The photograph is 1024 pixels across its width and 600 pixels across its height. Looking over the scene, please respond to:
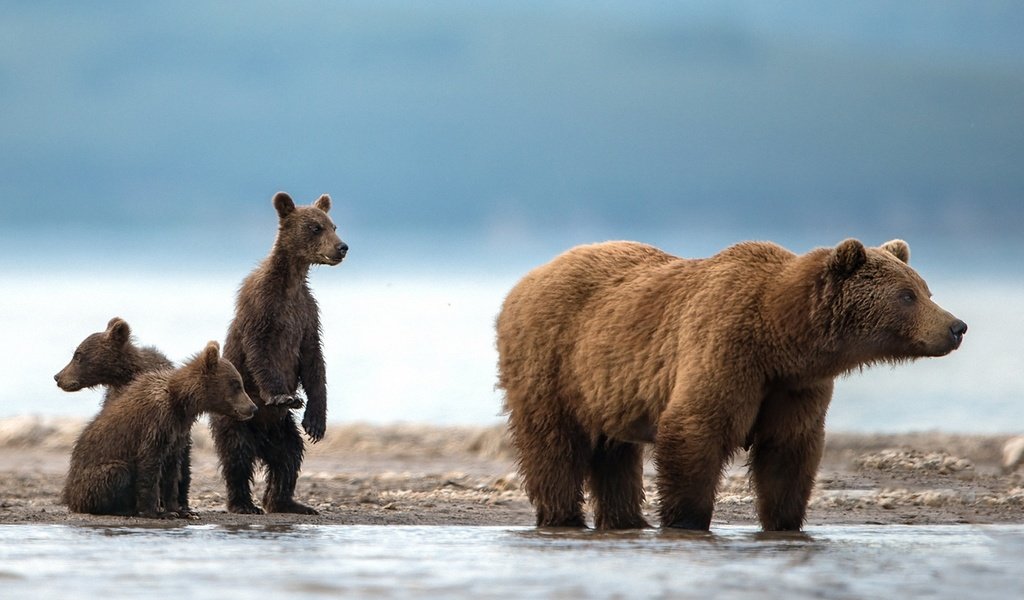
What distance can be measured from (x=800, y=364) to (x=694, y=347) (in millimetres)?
642

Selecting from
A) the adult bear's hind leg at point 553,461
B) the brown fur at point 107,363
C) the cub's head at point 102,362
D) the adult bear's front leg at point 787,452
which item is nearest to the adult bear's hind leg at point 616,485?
the adult bear's hind leg at point 553,461

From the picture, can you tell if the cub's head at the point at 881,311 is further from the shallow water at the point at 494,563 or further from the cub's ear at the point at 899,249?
the shallow water at the point at 494,563

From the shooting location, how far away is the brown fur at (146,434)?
1096 centimetres

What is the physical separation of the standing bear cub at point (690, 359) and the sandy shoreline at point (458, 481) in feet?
3.07

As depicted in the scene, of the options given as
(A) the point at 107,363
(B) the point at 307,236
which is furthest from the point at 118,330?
(B) the point at 307,236

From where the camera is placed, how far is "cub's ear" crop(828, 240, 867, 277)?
994cm

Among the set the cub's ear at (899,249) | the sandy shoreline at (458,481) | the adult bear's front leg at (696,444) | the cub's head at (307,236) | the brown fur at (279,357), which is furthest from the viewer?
the sandy shoreline at (458,481)

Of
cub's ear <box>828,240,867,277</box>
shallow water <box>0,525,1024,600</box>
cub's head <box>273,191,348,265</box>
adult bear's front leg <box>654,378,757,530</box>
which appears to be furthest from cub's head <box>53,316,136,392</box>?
cub's ear <box>828,240,867,277</box>

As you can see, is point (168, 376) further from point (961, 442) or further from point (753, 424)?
point (961, 442)

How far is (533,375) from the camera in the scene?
36.4 feet

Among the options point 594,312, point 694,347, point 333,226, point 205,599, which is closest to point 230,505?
point 333,226

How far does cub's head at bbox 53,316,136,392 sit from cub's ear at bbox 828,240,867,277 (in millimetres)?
5049

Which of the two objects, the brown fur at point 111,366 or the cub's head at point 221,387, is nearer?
the cub's head at point 221,387

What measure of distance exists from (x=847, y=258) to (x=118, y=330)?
5.19 metres
